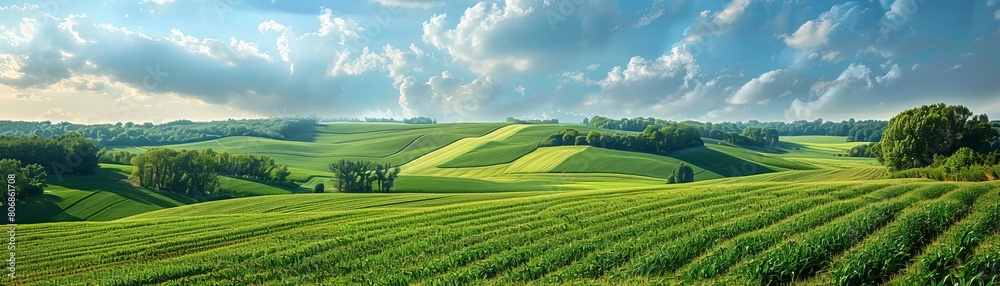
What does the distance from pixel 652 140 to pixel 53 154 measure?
117862 millimetres

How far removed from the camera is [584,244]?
20.4 meters

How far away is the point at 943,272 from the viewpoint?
12836 millimetres

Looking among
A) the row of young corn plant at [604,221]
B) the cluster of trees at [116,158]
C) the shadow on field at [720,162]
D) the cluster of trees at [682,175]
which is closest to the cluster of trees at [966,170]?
the row of young corn plant at [604,221]

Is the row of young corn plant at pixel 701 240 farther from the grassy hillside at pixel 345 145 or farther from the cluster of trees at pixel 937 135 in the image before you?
the grassy hillside at pixel 345 145

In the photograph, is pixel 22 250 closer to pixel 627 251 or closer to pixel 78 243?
pixel 78 243

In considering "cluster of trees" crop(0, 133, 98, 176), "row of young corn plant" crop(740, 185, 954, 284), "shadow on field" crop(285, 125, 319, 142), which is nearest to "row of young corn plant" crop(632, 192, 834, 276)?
"row of young corn plant" crop(740, 185, 954, 284)

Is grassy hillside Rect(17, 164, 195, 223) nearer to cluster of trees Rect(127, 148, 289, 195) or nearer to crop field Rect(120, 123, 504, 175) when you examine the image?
cluster of trees Rect(127, 148, 289, 195)

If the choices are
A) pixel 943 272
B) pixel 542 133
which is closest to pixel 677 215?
pixel 943 272

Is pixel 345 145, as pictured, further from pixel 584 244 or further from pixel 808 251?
pixel 808 251

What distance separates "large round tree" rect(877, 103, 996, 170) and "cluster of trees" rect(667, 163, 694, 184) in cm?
3686

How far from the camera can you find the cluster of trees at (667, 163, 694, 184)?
324ft

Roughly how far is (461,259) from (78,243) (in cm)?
2412

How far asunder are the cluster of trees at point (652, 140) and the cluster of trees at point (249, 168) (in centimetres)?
7259

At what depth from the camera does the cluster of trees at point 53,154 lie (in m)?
81.8
